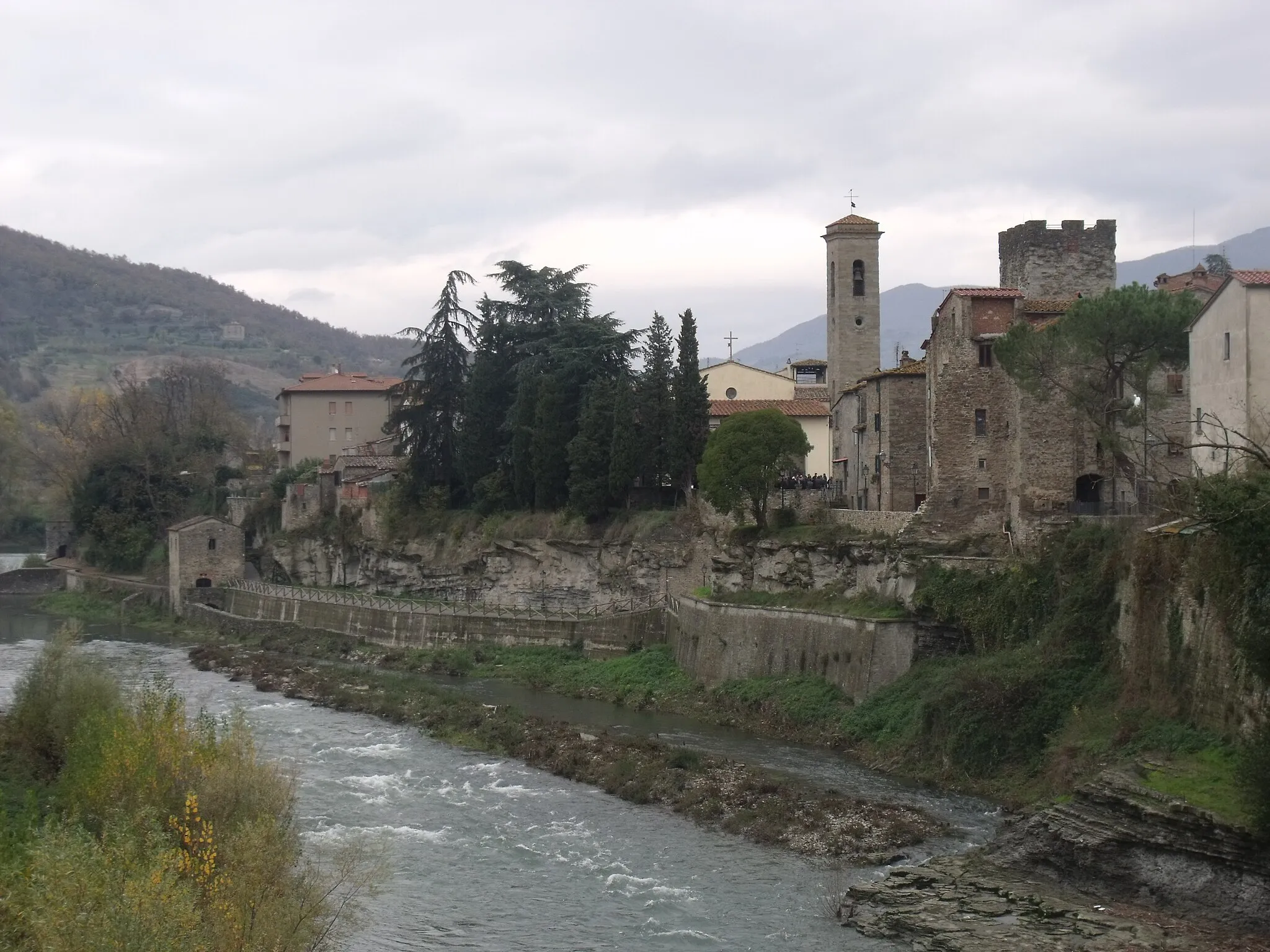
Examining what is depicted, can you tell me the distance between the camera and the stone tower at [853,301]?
5756 cm

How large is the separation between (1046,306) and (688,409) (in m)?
16.7

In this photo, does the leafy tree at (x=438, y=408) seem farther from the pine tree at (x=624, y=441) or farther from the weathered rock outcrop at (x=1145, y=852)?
the weathered rock outcrop at (x=1145, y=852)

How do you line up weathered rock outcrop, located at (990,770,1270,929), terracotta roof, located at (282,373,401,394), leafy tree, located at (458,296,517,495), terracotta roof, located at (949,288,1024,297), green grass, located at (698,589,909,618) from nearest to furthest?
weathered rock outcrop, located at (990,770,1270,929) → green grass, located at (698,589,909,618) → terracotta roof, located at (949,288,1024,297) → leafy tree, located at (458,296,517,495) → terracotta roof, located at (282,373,401,394)

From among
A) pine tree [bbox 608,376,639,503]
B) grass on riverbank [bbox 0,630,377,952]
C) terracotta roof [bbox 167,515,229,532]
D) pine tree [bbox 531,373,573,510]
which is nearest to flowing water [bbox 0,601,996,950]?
grass on riverbank [bbox 0,630,377,952]

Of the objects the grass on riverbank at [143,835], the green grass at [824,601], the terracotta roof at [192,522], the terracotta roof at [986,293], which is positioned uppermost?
the terracotta roof at [986,293]

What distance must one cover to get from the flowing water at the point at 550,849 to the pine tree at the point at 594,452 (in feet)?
54.5

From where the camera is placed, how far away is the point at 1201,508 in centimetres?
2520

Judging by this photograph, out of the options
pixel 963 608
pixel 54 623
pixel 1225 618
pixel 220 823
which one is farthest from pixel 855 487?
pixel 54 623

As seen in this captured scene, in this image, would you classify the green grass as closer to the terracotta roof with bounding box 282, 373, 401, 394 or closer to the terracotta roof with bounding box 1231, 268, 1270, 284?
the terracotta roof with bounding box 1231, 268, 1270, 284

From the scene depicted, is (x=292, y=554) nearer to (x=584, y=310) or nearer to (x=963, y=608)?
(x=584, y=310)

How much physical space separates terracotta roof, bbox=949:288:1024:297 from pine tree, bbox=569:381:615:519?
64.5 ft

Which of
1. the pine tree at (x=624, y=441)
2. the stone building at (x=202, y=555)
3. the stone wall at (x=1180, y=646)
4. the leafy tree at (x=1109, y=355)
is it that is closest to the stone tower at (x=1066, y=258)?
the leafy tree at (x=1109, y=355)

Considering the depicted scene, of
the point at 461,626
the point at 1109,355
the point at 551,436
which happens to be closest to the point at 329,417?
the point at 551,436

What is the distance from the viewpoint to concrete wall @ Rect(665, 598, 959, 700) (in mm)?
37219
